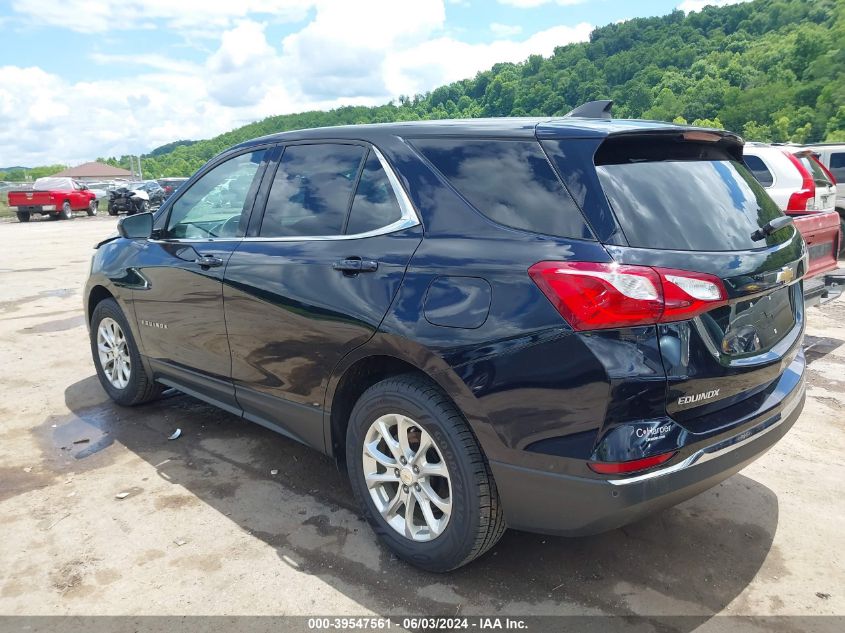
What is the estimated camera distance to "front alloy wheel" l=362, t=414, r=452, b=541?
2695 millimetres

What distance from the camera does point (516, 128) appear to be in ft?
8.67

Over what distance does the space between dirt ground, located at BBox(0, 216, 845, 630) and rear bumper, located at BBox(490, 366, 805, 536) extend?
→ 443 mm

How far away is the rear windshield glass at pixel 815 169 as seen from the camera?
888 centimetres

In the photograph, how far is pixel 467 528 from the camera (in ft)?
8.39

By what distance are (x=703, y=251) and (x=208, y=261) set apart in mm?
2567

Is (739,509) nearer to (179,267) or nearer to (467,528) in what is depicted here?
(467,528)

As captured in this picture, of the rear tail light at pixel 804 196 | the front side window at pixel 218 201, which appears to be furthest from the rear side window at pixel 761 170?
the front side window at pixel 218 201

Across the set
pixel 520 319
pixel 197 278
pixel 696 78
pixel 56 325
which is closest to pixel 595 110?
pixel 520 319

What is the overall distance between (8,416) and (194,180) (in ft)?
7.50

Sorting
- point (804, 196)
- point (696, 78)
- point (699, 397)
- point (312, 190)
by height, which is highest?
point (696, 78)

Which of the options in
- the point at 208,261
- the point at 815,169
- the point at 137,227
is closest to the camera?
the point at 208,261

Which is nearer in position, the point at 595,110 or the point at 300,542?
the point at 300,542

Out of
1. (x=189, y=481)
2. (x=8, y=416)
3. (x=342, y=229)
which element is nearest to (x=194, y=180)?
(x=342, y=229)

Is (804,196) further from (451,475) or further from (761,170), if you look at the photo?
(451,475)
